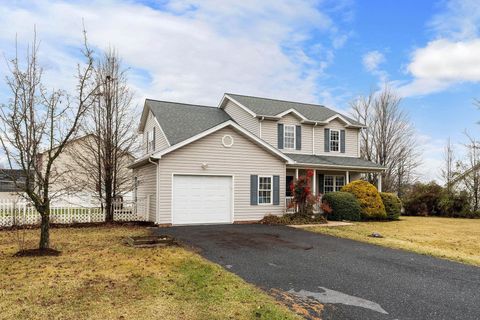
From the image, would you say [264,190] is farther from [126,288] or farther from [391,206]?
[126,288]

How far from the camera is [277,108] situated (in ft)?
73.4

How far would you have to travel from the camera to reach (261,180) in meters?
17.5

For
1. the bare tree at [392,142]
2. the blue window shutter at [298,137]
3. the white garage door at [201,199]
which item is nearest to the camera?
the white garage door at [201,199]

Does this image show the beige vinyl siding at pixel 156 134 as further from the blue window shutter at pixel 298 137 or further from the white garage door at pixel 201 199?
the blue window shutter at pixel 298 137

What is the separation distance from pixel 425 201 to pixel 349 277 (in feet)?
68.9

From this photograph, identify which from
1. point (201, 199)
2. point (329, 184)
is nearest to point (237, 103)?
point (329, 184)

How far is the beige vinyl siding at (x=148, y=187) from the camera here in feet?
52.3

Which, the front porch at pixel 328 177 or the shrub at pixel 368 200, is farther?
the front porch at pixel 328 177

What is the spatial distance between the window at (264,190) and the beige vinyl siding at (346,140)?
5936mm

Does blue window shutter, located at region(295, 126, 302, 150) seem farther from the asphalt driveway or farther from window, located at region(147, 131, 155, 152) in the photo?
the asphalt driveway

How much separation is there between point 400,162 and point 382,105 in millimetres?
5662

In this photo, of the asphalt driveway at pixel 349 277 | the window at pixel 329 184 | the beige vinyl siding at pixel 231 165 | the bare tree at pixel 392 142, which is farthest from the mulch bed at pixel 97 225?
the bare tree at pixel 392 142

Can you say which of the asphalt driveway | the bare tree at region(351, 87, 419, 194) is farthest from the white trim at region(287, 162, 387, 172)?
the bare tree at region(351, 87, 419, 194)

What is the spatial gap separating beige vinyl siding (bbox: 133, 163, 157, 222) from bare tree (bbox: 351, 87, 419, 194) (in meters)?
23.2
